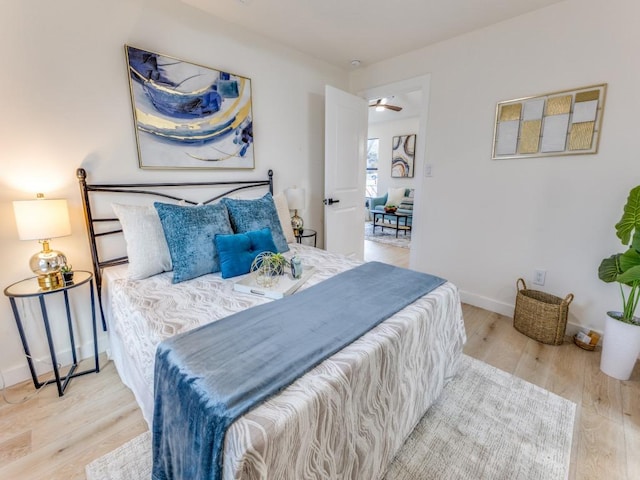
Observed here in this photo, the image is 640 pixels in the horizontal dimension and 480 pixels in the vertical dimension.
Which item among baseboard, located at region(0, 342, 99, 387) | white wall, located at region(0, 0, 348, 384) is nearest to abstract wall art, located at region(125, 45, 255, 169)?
white wall, located at region(0, 0, 348, 384)

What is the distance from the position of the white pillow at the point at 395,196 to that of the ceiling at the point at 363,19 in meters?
3.93

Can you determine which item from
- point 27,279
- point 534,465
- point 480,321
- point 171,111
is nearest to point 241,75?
point 171,111

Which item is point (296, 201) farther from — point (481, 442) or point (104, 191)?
point (481, 442)

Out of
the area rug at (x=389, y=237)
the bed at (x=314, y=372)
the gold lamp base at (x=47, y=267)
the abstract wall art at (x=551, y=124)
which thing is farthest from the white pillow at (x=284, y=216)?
the area rug at (x=389, y=237)

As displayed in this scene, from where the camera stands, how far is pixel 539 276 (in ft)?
8.14

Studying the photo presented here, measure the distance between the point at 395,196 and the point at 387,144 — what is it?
145 cm

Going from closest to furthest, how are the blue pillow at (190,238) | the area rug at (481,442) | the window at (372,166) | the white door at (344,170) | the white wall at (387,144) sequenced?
the area rug at (481,442), the blue pillow at (190,238), the white door at (344,170), the white wall at (387,144), the window at (372,166)

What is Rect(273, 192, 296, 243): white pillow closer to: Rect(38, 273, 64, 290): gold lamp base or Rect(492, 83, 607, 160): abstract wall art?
Rect(38, 273, 64, 290): gold lamp base

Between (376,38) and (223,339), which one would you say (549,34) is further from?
(223,339)

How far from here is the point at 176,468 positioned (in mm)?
966

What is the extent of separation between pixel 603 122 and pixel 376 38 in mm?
1878

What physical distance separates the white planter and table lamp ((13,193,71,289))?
3.32m

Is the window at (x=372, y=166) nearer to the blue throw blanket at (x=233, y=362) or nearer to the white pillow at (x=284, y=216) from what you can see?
the white pillow at (x=284, y=216)

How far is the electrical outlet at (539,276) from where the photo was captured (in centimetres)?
246
